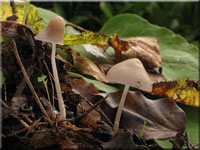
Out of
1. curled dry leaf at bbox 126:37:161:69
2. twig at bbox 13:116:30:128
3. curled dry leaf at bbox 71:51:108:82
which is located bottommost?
twig at bbox 13:116:30:128

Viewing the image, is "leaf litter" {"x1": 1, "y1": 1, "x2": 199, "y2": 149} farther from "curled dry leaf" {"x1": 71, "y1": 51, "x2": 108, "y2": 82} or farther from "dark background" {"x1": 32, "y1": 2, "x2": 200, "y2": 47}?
"dark background" {"x1": 32, "y1": 2, "x2": 200, "y2": 47}

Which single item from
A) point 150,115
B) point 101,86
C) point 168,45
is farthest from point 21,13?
point 168,45

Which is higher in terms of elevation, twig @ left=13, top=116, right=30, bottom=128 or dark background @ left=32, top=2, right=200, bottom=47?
dark background @ left=32, top=2, right=200, bottom=47

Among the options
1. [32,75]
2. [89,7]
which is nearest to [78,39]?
[32,75]

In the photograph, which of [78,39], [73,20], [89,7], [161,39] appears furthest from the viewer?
[89,7]

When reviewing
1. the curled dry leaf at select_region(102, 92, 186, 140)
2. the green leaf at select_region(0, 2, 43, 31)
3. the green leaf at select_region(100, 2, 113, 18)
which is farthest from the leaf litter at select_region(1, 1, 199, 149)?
the green leaf at select_region(100, 2, 113, 18)

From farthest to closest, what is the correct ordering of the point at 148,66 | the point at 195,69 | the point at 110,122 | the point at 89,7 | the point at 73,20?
the point at 89,7, the point at 73,20, the point at 195,69, the point at 148,66, the point at 110,122

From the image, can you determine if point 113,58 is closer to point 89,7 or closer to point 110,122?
point 110,122

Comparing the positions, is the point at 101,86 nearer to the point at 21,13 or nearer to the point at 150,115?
the point at 150,115

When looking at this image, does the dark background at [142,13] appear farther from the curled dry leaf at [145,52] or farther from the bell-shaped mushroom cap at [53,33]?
the bell-shaped mushroom cap at [53,33]
